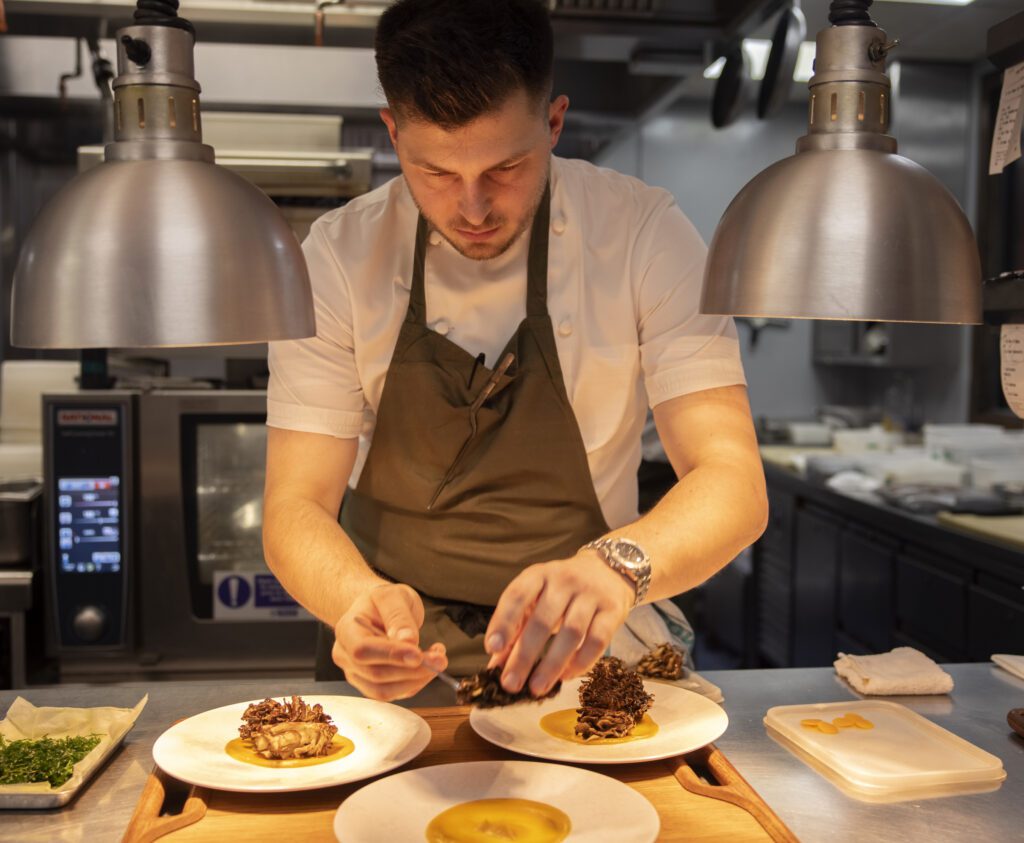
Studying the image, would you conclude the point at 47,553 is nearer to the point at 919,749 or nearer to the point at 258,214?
the point at 258,214

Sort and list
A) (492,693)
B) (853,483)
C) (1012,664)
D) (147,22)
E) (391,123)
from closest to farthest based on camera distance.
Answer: (147,22) < (492,693) < (391,123) < (1012,664) < (853,483)

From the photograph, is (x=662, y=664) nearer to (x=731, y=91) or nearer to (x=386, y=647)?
(x=386, y=647)

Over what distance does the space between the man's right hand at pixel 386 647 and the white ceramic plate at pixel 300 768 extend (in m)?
0.07

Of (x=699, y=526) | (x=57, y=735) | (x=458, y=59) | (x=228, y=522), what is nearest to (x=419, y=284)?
(x=458, y=59)

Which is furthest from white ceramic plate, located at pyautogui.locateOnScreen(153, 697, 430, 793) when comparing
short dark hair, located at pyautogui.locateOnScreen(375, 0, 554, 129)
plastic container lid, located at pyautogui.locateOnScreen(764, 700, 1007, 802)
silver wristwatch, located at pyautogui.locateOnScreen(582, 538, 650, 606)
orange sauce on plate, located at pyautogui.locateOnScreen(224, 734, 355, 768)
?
short dark hair, located at pyautogui.locateOnScreen(375, 0, 554, 129)

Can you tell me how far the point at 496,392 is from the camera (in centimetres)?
177

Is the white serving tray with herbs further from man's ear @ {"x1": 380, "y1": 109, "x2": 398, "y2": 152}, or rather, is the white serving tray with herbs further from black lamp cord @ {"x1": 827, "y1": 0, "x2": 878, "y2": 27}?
black lamp cord @ {"x1": 827, "y1": 0, "x2": 878, "y2": 27}

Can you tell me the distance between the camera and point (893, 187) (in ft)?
3.81

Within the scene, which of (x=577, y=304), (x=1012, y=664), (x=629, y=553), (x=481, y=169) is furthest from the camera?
(x=577, y=304)

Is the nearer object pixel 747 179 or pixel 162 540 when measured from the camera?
pixel 162 540

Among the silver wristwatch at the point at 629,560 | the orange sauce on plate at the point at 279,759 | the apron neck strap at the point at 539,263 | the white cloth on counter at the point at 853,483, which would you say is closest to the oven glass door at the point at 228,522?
the apron neck strap at the point at 539,263

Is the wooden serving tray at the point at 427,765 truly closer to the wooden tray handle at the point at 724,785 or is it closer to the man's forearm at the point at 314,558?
the wooden tray handle at the point at 724,785

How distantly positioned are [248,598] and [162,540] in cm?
26

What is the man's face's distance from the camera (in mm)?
1428
